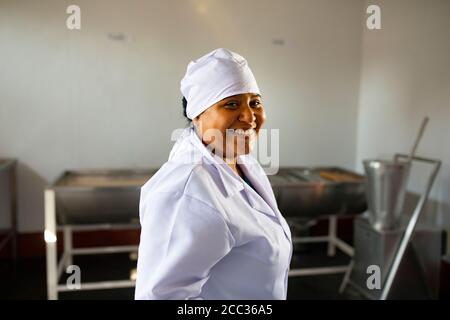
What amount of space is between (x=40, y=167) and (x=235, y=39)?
29.8 inches

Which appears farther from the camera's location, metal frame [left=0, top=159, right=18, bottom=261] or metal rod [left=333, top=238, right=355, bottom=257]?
metal rod [left=333, top=238, right=355, bottom=257]

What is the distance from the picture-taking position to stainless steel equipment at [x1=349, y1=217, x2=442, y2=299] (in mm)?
1719

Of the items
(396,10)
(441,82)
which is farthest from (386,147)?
(396,10)

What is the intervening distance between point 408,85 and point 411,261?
29.3 inches

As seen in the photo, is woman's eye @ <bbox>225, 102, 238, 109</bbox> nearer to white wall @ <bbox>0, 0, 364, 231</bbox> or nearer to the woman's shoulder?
the woman's shoulder

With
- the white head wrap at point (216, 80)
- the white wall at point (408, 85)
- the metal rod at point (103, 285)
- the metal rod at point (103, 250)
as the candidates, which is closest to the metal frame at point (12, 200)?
the metal rod at point (103, 285)

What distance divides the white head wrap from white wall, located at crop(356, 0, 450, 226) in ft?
1.80

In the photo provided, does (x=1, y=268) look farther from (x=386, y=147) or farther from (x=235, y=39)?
(x=386, y=147)

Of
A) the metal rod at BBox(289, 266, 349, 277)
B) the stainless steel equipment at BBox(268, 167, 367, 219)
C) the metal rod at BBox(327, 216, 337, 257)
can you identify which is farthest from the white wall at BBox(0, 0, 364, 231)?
the metal rod at BBox(327, 216, 337, 257)

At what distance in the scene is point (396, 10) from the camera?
1.18m

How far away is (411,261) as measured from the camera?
1736mm

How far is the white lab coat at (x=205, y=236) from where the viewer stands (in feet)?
1.83

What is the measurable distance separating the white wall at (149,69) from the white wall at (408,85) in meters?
0.11

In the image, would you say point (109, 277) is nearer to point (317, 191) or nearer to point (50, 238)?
point (50, 238)
